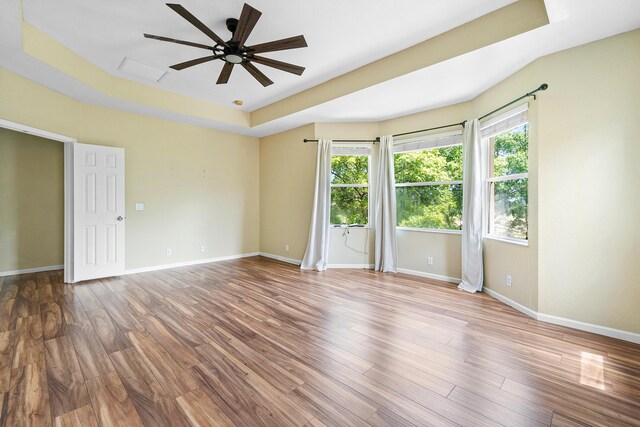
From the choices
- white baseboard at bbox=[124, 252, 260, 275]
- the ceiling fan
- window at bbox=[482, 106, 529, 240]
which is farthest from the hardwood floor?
the ceiling fan

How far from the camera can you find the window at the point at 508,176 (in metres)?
3.20

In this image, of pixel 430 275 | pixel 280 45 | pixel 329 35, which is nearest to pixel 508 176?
pixel 430 275

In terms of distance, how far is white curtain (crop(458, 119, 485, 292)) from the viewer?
3758mm

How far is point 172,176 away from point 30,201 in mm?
2268

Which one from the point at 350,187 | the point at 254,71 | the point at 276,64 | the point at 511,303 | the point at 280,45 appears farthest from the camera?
the point at 350,187

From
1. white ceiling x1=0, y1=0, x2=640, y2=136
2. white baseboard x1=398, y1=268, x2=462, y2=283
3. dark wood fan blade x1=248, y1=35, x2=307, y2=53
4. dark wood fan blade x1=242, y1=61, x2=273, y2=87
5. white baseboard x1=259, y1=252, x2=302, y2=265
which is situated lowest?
white baseboard x1=398, y1=268, x2=462, y2=283

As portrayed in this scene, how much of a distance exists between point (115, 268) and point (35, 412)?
3.34m

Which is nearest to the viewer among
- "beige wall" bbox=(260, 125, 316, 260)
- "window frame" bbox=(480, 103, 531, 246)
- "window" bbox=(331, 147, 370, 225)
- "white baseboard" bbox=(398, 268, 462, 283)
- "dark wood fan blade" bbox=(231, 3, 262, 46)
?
"dark wood fan blade" bbox=(231, 3, 262, 46)

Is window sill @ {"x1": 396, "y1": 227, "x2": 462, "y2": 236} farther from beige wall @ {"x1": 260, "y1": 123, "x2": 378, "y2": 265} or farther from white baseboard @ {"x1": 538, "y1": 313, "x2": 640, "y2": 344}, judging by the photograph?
white baseboard @ {"x1": 538, "y1": 313, "x2": 640, "y2": 344}

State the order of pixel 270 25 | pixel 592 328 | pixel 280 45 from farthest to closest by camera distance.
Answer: pixel 270 25 → pixel 592 328 → pixel 280 45

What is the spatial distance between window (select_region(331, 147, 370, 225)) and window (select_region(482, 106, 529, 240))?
2009mm

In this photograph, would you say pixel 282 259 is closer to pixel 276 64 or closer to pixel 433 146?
pixel 433 146

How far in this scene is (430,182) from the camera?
4.50 metres

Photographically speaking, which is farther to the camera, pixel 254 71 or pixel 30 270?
pixel 30 270
